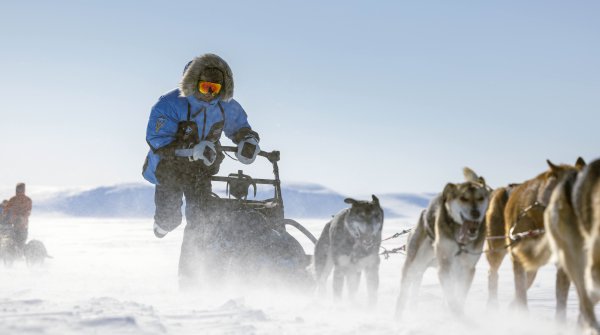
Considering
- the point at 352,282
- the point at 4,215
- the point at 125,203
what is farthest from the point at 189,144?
the point at 125,203

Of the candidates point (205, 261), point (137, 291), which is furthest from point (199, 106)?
point (137, 291)

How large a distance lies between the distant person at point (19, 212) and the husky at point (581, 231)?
12744 millimetres

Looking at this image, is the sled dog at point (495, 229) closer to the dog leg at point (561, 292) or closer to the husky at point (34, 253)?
the dog leg at point (561, 292)

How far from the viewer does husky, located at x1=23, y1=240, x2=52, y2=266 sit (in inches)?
512

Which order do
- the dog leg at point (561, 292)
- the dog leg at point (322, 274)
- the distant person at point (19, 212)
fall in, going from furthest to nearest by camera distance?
the distant person at point (19, 212) → the dog leg at point (322, 274) → the dog leg at point (561, 292)

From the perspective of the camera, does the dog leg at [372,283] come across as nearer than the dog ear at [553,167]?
No

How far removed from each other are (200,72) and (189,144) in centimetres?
74

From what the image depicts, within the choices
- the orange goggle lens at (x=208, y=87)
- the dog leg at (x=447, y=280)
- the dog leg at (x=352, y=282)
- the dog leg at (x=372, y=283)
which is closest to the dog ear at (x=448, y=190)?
the dog leg at (x=447, y=280)

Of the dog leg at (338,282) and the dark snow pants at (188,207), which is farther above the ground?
the dark snow pants at (188,207)

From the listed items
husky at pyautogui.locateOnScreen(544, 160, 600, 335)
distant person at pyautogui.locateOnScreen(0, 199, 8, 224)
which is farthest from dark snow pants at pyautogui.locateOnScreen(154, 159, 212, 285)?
distant person at pyautogui.locateOnScreen(0, 199, 8, 224)

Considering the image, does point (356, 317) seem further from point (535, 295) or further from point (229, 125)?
point (535, 295)

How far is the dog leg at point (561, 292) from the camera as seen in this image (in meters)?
4.30

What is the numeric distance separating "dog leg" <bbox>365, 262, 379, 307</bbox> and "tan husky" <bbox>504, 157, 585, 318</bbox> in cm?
134

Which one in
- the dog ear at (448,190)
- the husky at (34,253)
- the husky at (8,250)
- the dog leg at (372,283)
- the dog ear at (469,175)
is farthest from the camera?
the husky at (8,250)
